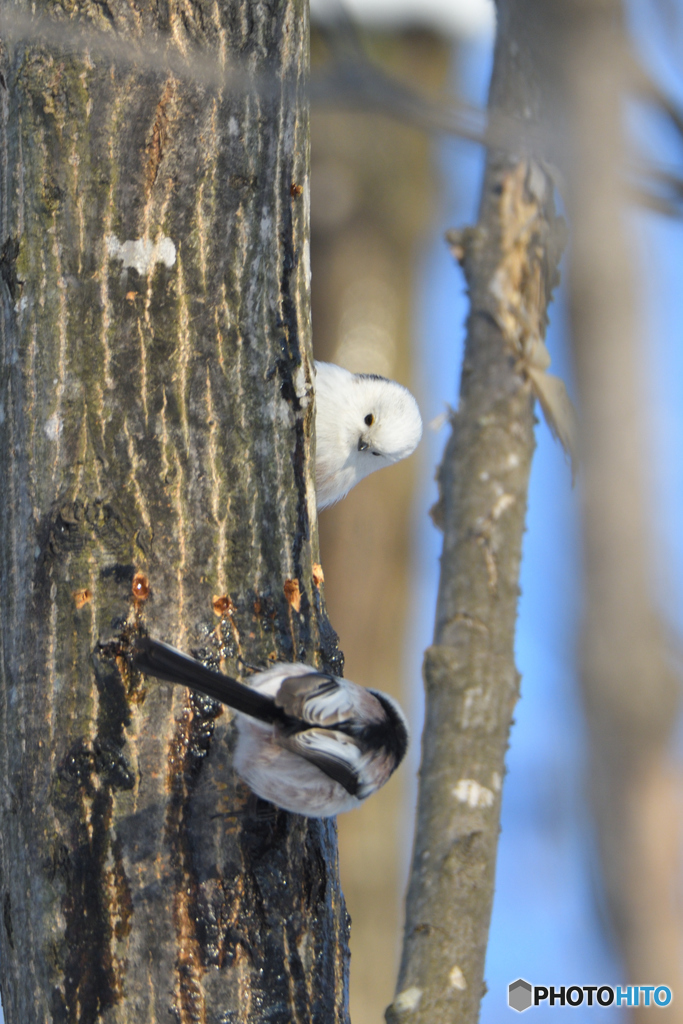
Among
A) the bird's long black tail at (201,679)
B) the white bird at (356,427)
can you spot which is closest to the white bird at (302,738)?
the bird's long black tail at (201,679)

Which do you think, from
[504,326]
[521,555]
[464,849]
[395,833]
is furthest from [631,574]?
[395,833]

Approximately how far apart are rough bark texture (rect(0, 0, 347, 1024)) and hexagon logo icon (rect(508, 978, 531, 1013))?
1.49m

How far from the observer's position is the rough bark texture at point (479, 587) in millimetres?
2561

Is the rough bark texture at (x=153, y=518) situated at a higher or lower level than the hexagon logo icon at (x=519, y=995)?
higher

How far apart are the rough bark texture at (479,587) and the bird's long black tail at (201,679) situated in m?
0.90

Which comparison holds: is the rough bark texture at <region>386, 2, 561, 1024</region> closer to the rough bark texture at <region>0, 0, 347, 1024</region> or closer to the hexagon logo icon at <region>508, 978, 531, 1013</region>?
the rough bark texture at <region>0, 0, 347, 1024</region>

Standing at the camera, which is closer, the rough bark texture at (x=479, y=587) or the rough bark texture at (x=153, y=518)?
the rough bark texture at (x=153, y=518)

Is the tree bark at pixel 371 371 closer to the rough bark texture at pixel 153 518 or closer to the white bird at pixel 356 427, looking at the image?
the white bird at pixel 356 427

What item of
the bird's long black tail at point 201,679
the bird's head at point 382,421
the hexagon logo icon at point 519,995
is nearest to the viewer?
the bird's long black tail at point 201,679

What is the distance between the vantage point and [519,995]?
3432 mm

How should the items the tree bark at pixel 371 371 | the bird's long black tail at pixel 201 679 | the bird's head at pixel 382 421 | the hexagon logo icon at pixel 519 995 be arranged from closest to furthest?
the bird's long black tail at pixel 201 679 < the hexagon logo icon at pixel 519 995 < the bird's head at pixel 382 421 < the tree bark at pixel 371 371

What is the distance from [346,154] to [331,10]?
4925 millimetres

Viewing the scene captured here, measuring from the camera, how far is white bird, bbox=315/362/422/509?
432 cm

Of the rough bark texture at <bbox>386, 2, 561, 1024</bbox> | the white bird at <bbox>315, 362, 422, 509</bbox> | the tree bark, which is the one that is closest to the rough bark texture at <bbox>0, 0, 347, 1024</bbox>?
the rough bark texture at <bbox>386, 2, 561, 1024</bbox>
